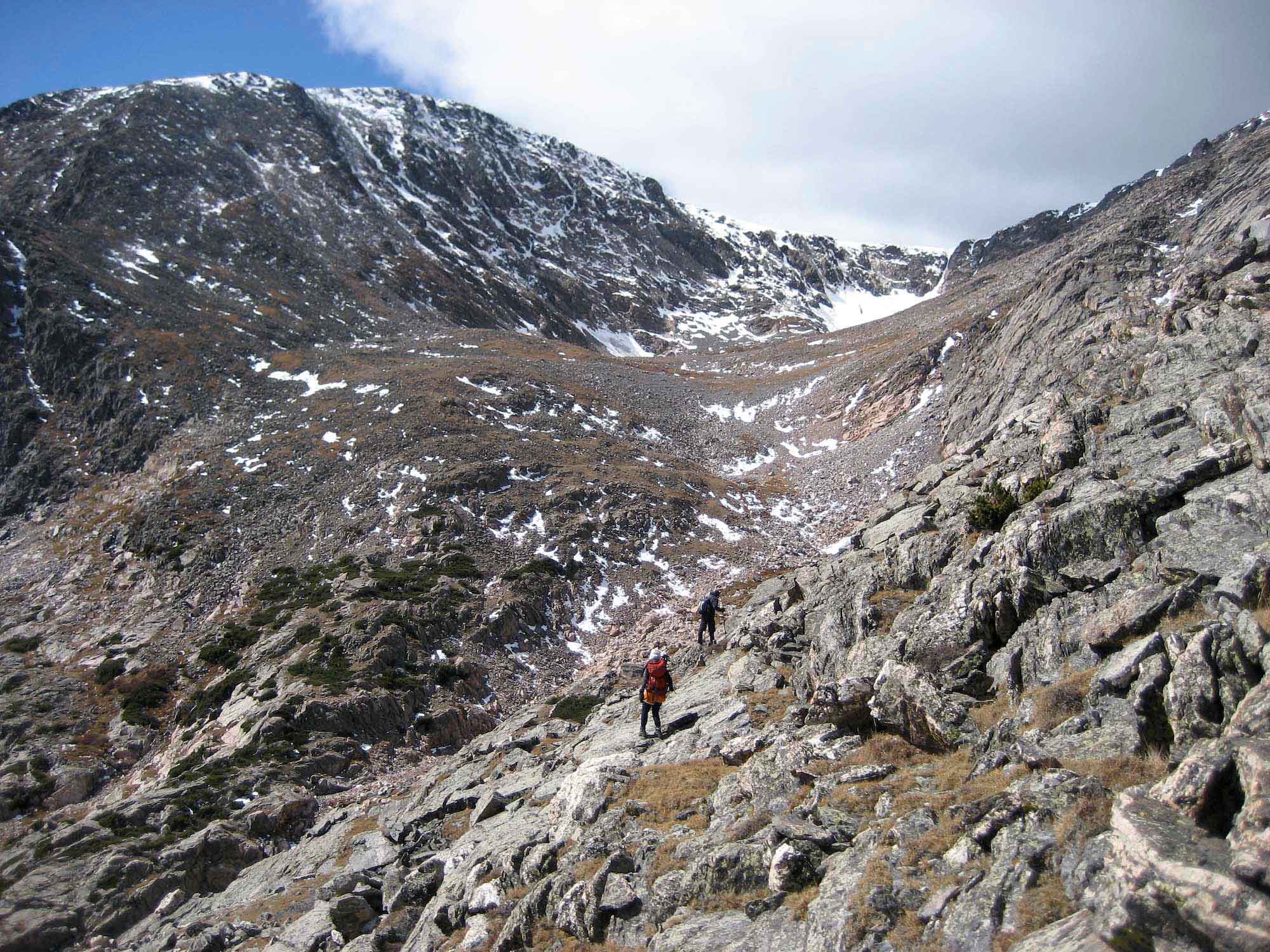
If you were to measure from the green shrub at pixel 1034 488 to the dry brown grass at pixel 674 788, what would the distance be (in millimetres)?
11090

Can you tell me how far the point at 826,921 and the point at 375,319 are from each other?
364 ft

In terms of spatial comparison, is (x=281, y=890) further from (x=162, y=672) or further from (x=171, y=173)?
(x=171, y=173)

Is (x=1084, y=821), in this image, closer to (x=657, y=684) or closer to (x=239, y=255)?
(x=657, y=684)

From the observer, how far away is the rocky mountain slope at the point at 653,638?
913 centimetres

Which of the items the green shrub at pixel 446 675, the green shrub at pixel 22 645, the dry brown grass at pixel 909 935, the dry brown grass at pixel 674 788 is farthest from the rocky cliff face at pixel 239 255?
the dry brown grass at pixel 909 935

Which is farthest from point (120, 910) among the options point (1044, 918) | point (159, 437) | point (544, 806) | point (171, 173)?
point (171, 173)

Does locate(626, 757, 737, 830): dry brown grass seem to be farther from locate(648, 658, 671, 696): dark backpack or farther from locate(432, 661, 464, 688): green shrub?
locate(432, 661, 464, 688): green shrub

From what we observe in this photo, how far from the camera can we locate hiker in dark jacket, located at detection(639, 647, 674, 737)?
18266mm

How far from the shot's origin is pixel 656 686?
735 inches

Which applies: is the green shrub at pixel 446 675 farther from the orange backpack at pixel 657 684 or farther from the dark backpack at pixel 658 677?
the dark backpack at pixel 658 677

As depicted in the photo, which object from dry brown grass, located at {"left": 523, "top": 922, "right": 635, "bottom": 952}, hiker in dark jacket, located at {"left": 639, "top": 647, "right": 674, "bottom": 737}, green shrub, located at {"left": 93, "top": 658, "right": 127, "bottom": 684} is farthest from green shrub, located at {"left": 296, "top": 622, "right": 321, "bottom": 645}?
dry brown grass, located at {"left": 523, "top": 922, "right": 635, "bottom": 952}

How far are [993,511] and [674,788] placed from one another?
11.6 meters

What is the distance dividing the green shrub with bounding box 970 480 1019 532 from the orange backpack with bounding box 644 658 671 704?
9813 millimetres

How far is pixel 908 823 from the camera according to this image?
9.91 meters
